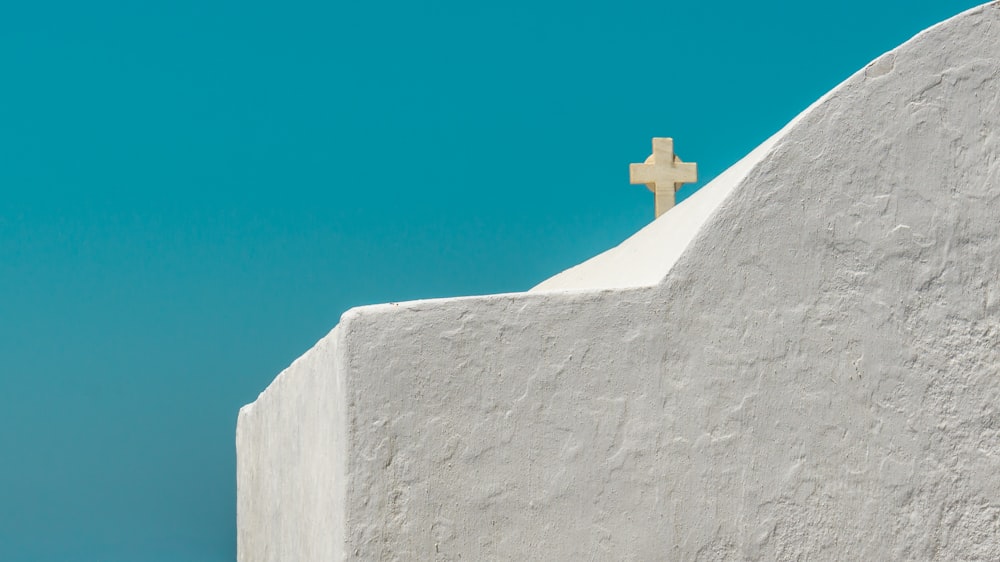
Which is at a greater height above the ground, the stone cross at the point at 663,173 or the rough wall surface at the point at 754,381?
the stone cross at the point at 663,173

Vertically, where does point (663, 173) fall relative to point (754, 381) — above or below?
above

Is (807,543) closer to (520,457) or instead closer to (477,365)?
(520,457)

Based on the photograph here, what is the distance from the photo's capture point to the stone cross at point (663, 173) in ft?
23.9

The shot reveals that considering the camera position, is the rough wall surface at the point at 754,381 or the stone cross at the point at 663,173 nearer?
the rough wall surface at the point at 754,381

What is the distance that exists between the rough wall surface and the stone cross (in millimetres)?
3687

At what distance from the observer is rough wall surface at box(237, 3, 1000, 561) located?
3.29 m

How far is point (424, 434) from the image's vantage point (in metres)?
3.29

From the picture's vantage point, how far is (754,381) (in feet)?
11.2

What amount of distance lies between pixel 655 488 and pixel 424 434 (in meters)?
0.71

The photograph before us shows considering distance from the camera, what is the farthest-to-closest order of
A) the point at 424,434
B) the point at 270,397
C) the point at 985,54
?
the point at 270,397 < the point at 985,54 < the point at 424,434

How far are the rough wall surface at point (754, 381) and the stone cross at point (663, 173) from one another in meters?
3.69

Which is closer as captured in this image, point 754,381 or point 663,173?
point 754,381

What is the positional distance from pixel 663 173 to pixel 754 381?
4025 mm

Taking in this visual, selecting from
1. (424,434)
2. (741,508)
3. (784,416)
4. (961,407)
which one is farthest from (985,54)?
(424,434)
